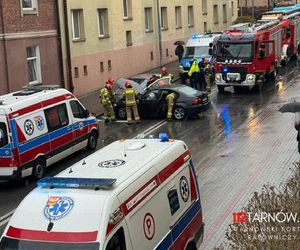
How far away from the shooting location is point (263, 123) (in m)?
20.6

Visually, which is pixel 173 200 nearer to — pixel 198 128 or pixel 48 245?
pixel 48 245

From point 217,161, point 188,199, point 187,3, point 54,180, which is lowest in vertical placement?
point 217,161

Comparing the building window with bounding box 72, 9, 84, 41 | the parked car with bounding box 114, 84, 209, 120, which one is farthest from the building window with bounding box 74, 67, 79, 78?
the parked car with bounding box 114, 84, 209, 120

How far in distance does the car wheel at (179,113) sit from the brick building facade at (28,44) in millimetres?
6813

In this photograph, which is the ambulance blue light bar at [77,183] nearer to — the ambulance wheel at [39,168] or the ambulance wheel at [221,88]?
the ambulance wheel at [39,168]

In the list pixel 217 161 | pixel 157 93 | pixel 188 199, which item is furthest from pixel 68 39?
pixel 188 199

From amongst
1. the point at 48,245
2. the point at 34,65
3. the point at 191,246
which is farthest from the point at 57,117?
the point at 34,65

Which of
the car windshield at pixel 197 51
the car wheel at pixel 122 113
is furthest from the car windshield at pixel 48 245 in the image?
the car windshield at pixel 197 51

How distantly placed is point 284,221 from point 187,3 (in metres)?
38.0

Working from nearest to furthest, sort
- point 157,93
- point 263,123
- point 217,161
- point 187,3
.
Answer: point 217,161
point 263,123
point 157,93
point 187,3

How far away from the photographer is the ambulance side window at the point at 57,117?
15.8 metres

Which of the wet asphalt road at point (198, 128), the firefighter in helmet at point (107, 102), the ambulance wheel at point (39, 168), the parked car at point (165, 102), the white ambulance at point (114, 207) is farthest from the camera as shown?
the firefighter in helmet at point (107, 102)

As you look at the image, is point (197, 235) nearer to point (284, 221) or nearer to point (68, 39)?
point (284, 221)

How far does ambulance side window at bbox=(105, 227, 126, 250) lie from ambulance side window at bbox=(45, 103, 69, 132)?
29.8 feet
